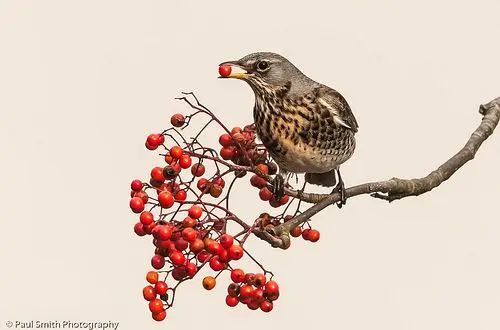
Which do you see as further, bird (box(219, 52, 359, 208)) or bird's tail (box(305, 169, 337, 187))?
bird's tail (box(305, 169, 337, 187))

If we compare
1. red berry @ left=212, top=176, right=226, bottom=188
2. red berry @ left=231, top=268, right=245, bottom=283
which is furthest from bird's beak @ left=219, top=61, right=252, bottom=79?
red berry @ left=231, top=268, right=245, bottom=283

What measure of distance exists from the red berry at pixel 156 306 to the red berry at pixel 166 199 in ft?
1.48

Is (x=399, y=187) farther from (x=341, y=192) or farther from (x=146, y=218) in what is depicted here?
(x=146, y=218)

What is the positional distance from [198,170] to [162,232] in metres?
0.59

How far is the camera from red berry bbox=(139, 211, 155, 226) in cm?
384

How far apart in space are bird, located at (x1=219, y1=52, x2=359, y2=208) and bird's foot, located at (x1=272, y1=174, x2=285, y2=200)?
137mm

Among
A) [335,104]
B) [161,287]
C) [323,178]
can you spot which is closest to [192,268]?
[161,287]

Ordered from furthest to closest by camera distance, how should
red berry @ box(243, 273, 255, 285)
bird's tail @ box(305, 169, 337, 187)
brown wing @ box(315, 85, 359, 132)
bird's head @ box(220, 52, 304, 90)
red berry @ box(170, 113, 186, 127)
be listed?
1. bird's tail @ box(305, 169, 337, 187)
2. brown wing @ box(315, 85, 359, 132)
3. bird's head @ box(220, 52, 304, 90)
4. red berry @ box(170, 113, 186, 127)
5. red berry @ box(243, 273, 255, 285)

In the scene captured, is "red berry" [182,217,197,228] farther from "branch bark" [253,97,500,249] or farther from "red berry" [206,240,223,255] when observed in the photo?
"branch bark" [253,97,500,249]

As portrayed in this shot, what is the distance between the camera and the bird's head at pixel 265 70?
461cm

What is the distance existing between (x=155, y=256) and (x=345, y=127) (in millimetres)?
1644

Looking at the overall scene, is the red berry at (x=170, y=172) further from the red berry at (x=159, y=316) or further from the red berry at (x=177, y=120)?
the red berry at (x=159, y=316)

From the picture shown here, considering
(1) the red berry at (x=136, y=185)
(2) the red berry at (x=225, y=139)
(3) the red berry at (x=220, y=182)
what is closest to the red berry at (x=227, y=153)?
(2) the red berry at (x=225, y=139)

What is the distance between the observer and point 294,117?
489cm
